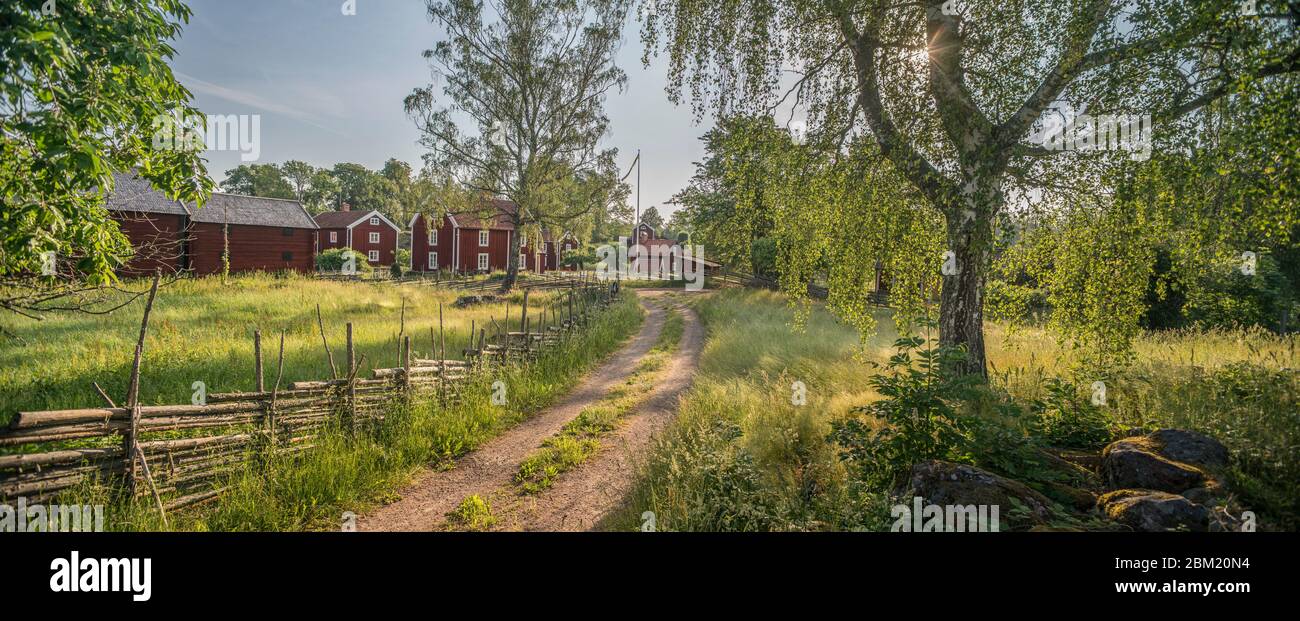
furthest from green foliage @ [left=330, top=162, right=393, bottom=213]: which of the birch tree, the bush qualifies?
the birch tree

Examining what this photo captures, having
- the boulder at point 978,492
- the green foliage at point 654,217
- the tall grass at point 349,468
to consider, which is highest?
the green foliage at point 654,217

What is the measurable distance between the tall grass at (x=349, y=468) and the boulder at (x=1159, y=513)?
7.41 meters

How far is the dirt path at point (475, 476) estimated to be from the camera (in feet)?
18.1

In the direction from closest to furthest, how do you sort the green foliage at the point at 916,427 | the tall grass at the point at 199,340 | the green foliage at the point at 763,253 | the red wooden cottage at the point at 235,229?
1. the green foliage at the point at 916,427
2. the tall grass at the point at 199,340
3. the red wooden cottage at the point at 235,229
4. the green foliage at the point at 763,253

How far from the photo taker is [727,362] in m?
12.2

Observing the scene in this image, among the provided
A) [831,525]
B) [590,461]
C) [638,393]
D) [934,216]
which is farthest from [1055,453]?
[638,393]

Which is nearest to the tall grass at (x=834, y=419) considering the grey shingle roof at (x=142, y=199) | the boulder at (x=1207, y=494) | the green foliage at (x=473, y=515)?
the boulder at (x=1207, y=494)

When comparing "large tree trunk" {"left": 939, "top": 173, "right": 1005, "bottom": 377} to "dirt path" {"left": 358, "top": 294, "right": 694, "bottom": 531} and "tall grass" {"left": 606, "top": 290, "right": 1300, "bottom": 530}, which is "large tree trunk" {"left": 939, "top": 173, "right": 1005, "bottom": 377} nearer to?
"tall grass" {"left": 606, "top": 290, "right": 1300, "bottom": 530}

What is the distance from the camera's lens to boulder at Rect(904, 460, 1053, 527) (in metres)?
3.62

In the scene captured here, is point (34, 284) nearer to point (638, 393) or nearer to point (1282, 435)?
point (638, 393)

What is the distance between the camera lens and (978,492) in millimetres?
3746

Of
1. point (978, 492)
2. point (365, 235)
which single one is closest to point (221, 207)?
point (365, 235)

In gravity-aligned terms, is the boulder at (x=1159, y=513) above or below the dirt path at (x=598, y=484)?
above

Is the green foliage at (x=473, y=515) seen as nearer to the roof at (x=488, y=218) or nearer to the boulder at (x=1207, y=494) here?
the boulder at (x=1207, y=494)
